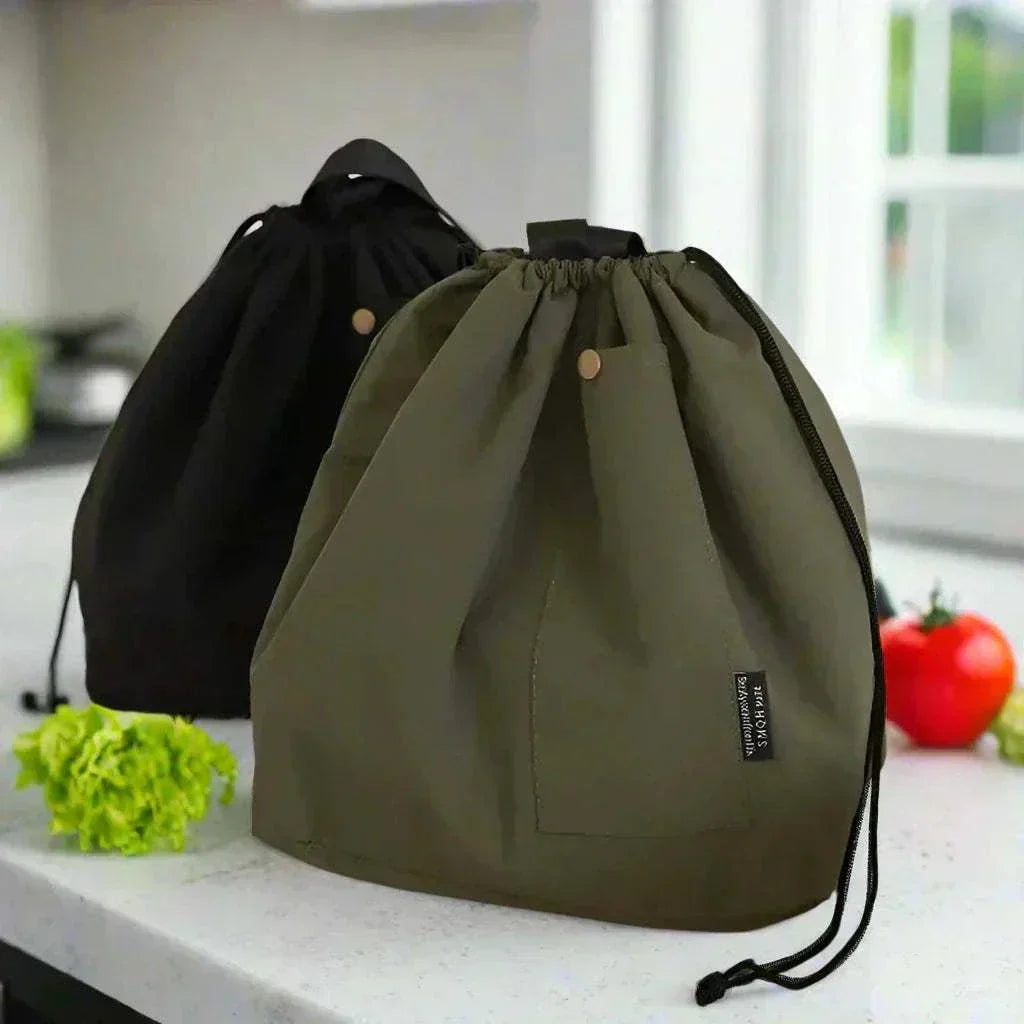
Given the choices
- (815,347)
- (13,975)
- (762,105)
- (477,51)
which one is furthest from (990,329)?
(13,975)

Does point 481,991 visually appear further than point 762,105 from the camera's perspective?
No

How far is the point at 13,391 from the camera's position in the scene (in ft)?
5.82

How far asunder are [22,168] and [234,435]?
1207 mm

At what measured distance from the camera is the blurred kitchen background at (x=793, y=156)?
50.9 inches

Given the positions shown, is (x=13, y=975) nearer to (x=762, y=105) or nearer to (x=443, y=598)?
(x=443, y=598)

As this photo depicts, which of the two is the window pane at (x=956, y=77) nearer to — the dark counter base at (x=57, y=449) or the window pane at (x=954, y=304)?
the window pane at (x=954, y=304)

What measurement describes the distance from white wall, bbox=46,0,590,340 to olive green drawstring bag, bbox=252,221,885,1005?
629 millimetres

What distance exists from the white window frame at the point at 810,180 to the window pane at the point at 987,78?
0.02m

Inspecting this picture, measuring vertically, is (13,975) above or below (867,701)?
below

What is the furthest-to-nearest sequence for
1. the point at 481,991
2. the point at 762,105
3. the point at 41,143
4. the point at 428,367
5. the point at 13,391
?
the point at 41,143, the point at 13,391, the point at 762,105, the point at 428,367, the point at 481,991

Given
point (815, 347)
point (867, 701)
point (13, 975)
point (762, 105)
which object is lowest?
point (13, 975)

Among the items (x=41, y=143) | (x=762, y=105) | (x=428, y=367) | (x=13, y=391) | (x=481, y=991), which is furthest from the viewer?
(x=41, y=143)

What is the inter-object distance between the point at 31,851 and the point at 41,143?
139 centimetres

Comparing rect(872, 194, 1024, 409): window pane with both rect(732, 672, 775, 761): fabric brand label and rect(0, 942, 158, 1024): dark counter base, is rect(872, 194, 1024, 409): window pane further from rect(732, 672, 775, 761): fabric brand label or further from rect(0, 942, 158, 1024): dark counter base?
rect(0, 942, 158, 1024): dark counter base
